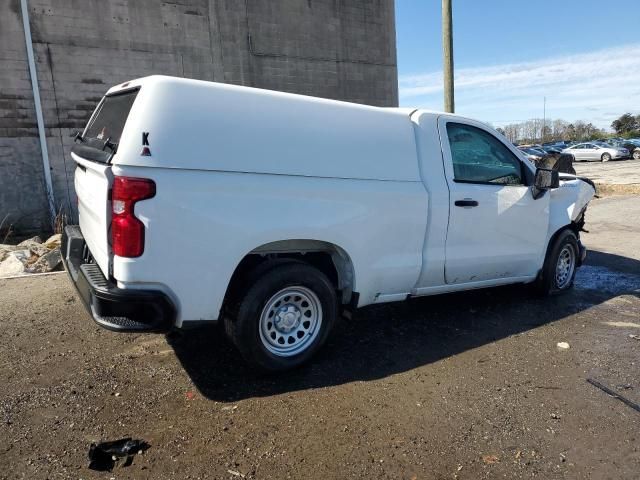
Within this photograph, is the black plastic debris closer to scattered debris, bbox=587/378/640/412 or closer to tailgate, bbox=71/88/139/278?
tailgate, bbox=71/88/139/278

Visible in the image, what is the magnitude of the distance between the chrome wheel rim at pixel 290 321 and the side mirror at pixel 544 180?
2698 mm

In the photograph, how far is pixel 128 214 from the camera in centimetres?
298

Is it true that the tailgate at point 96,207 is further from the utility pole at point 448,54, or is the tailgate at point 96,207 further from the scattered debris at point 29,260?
the utility pole at point 448,54

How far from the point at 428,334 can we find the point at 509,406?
4.25 feet

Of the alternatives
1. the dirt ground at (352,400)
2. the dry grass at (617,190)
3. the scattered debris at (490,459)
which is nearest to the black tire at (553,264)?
the dirt ground at (352,400)

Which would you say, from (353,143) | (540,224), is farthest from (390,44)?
(353,143)

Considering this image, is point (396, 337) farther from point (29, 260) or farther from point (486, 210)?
point (29, 260)

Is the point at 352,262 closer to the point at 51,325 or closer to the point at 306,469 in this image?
the point at 306,469

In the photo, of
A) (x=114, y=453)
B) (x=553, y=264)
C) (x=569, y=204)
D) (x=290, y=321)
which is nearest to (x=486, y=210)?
(x=553, y=264)

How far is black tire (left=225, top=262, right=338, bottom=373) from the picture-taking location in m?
3.49

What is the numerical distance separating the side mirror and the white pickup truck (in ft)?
0.05

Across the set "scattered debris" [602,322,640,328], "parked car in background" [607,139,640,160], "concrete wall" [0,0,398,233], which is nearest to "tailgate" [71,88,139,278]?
"scattered debris" [602,322,640,328]

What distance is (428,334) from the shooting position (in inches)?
183

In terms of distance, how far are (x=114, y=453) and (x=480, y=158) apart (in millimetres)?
3863
